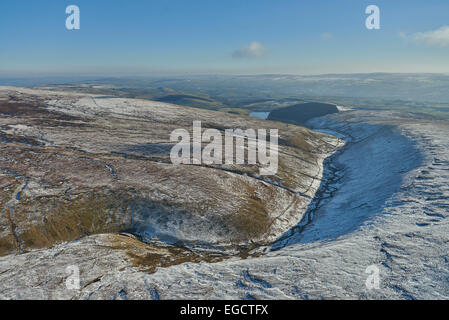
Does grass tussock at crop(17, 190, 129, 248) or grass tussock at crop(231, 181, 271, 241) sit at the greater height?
grass tussock at crop(17, 190, 129, 248)

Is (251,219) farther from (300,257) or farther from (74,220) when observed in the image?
(74,220)

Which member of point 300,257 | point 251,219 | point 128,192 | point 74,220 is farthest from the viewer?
point 128,192

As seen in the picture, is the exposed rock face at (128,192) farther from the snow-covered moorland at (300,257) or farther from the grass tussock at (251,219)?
the snow-covered moorland at (300,257)

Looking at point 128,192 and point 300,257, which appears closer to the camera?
point 300,257

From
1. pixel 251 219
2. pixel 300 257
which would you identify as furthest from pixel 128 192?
pixel 300 257

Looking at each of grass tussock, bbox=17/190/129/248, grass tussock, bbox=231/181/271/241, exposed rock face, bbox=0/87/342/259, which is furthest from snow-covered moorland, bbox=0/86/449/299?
grass tussock, bbox=231/181/271/241

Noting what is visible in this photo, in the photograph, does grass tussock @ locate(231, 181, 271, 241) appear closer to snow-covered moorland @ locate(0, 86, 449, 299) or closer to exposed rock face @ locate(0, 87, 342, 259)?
exposed rock face @ locate(0, 87, 342, 259)

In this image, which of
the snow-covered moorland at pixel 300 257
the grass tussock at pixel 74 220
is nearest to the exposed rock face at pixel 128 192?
the grass tussock at pixel 74 220
